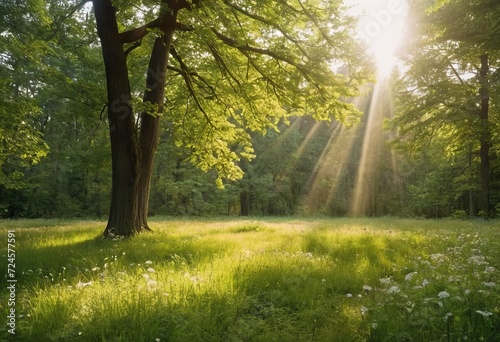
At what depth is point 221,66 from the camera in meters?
10.7

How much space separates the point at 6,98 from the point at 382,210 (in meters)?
49.4

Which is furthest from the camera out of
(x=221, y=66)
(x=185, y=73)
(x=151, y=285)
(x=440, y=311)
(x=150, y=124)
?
(x=185, y=73)

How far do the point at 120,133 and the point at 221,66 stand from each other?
13.1ft

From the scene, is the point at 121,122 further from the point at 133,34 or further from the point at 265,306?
the point at 265,306

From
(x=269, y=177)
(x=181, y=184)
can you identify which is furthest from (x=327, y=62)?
(x=269, y=177)

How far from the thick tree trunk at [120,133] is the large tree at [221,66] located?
3 cm

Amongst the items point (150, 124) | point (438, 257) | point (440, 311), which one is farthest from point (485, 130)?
point (440, 311)

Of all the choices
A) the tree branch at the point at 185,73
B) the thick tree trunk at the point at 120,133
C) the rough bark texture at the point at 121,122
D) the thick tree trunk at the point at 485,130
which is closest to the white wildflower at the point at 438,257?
the rough bark texture at the point at 121,122

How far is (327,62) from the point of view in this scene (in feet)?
27.5

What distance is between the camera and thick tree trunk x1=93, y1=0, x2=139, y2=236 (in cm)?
883

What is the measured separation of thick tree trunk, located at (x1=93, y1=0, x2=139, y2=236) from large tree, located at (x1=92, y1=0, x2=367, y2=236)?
0.03 metres

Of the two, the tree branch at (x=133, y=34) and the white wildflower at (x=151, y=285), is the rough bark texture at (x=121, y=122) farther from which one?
the white wildflower at (x=151, y=285)

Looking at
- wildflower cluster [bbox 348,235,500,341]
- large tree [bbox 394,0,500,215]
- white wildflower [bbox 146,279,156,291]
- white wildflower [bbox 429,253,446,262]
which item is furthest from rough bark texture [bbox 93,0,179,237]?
large tree [bbox 394,0,500,215]

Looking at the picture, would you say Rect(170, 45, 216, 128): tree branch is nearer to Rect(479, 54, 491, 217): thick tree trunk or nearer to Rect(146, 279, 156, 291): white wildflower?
Rect(146, 279, 156, 291): white wildflower
